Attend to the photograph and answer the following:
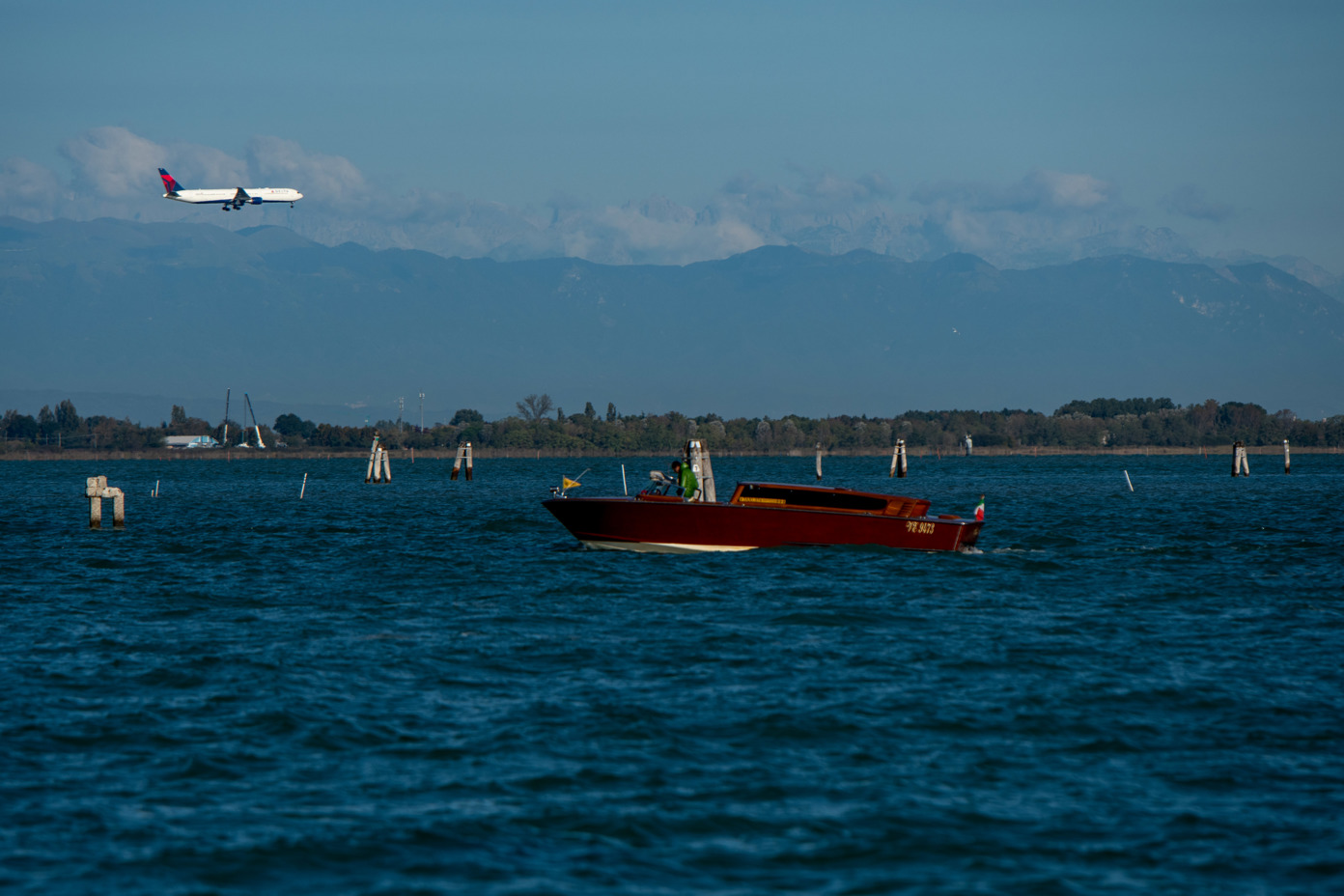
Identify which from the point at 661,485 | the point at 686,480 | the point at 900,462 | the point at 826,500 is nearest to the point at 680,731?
the point at 686,480

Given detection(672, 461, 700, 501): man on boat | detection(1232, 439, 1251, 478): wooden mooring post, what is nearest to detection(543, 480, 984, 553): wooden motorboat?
detection(672, 461, 700, 501): man on boat

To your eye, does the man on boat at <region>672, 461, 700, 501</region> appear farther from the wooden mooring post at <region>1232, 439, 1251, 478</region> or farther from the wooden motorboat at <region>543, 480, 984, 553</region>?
the wooden mooring post at <region>1232, 439, 1251, 478</region>

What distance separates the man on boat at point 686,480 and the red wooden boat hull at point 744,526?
0.45m

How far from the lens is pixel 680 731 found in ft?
47.9

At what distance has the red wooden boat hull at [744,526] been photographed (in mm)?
32031

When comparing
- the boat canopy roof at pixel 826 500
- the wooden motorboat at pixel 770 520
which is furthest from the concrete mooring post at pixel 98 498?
the boat canopy roof at pixel 826 500

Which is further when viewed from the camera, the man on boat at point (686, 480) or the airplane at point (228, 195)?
the airplane at point (228, 195)

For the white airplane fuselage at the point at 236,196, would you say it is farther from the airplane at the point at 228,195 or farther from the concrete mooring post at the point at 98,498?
the concrete mooring post at the point at 98,498

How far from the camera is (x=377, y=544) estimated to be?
1604 inches

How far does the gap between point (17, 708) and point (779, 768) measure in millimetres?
9704

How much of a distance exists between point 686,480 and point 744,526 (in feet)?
6.21

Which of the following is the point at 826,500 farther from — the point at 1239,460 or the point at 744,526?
the point at 1239,460

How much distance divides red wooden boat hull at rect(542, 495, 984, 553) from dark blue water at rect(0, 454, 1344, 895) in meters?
1.46

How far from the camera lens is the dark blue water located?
34.6 ft
